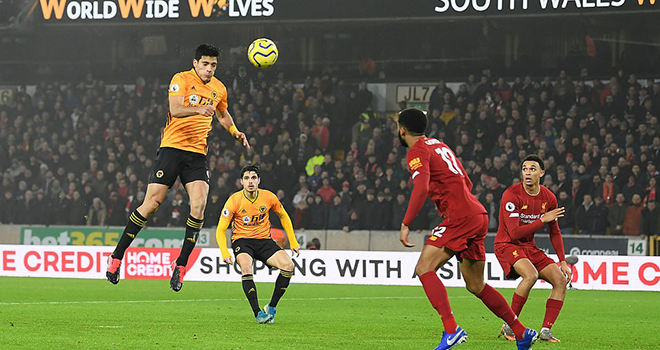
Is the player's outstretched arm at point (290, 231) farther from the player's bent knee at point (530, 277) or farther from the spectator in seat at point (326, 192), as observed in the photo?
the spectator in seat at point (326, 192)

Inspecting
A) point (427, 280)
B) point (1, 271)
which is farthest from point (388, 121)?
point (427, 280)

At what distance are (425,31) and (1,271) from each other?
32.9ft

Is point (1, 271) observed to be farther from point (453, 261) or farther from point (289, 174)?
point (453, 261)

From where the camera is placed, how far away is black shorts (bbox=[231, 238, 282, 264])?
38.5ft

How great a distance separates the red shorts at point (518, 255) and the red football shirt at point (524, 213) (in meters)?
0.07

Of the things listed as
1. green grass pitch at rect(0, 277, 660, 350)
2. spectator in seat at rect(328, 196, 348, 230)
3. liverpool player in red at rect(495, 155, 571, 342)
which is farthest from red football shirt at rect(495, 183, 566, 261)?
spectator in seat at rect(328, 196, 348, 230)

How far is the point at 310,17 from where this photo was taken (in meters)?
22.4

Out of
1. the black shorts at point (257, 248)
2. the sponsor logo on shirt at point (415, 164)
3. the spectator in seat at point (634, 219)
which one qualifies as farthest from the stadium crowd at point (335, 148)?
the sponsor logo on shirt at point (415, 164)

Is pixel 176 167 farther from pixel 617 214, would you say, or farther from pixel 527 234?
pixel 617 214

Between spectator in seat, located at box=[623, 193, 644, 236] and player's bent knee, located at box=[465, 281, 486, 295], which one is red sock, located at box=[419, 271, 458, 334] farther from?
spectator in seat, located at box=[623, 193, 644, 236]

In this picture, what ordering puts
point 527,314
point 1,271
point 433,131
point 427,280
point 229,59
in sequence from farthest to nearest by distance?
point 229,59 < point 433,131 < point 1,271 < point 527,314 < point 427,280

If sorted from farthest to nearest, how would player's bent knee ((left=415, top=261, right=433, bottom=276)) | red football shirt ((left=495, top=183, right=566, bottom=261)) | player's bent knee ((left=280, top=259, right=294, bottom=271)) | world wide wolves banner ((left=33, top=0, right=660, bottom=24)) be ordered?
world wide wolves banner ((left=33, top=0, right=660, bottom=24)) → player's bent knee ((left=280, top=259, right=294, bottom=271)) → red football shirt ((left=495, top=183, right=566, bottom=261)) → player's bent knee ((left=415, top=261, right=433, bottom=276))

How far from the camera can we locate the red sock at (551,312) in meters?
9.39

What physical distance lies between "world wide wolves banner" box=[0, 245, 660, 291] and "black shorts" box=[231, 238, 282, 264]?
25.8ft
